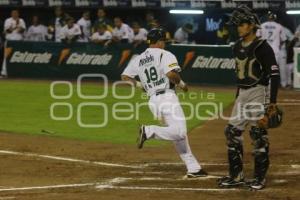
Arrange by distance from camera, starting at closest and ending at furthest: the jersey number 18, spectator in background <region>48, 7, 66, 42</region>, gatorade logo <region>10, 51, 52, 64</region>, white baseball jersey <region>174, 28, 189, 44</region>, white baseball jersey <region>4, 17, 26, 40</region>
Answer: the jersey number 18 → white baseball jersey <region>174, 28, 189, 44</region> → gatorade logo <region>10, 51, 52, 64</region> → spectator in background <region>48, 7, 66, 42</region> → white baseball jersey <region>4, 17, 26, 40</region>

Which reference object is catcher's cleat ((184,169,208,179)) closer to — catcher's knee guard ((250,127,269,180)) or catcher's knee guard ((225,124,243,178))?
catcher's knee guard ((225,124,243,178))

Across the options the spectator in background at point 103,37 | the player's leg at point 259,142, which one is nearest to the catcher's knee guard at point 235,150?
the player's leg at point 259,142

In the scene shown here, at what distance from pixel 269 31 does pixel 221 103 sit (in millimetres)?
4599

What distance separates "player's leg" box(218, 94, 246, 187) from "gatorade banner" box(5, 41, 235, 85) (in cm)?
1379

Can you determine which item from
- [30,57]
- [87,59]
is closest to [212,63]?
[87,59]

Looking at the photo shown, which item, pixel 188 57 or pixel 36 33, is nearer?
pixel 188 57

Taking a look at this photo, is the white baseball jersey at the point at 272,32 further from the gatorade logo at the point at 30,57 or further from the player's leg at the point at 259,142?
the player's leg at the point at 259,142

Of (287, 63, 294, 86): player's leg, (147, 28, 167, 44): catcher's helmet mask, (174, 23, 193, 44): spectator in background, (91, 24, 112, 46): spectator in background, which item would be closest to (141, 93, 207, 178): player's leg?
(147, 28, 167, 44): catcher's helmet mask

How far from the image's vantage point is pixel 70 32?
2519 cm

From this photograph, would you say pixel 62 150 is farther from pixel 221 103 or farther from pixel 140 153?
pixel 221 103

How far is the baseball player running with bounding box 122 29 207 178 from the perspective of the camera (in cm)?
1009

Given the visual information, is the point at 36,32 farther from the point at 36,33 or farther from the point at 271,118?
the point at 271,118

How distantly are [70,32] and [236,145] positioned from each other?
16471 millimetres

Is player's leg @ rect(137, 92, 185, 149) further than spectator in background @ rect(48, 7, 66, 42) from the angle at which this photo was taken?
No
